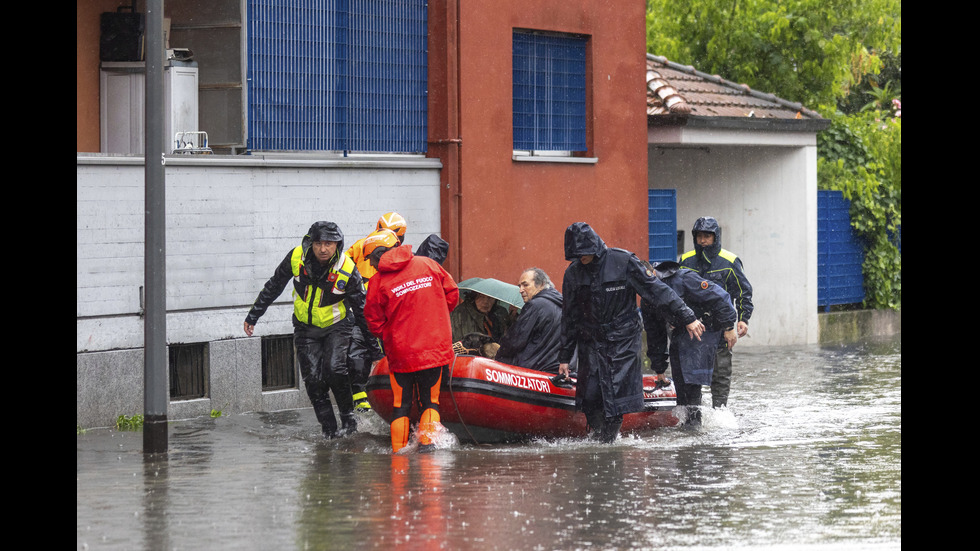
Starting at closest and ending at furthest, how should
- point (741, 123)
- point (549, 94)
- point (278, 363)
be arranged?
point (278, 363) < point (549, 94) < point (741, 123)

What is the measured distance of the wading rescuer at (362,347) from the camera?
1207 cm

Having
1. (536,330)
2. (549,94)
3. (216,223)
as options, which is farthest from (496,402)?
(549,94)

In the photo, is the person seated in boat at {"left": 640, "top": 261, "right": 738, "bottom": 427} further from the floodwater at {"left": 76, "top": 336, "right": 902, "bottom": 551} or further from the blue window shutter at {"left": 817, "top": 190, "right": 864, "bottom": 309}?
the blue window shutter at {"left": 817, "top": 190, "right": 864, "bottom": 309}

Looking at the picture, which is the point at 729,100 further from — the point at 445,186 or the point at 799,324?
the point at 445,186

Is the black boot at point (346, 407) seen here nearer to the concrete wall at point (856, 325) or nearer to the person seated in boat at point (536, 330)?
the person seated in boat at point (536, 330)

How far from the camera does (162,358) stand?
33.7 feet

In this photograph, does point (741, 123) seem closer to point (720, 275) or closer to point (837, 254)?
point (837, 254)

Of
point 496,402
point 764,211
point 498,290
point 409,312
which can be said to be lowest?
point 496,402

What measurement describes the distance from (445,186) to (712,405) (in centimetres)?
394

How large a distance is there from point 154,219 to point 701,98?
33.7ft

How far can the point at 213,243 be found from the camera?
13367mm

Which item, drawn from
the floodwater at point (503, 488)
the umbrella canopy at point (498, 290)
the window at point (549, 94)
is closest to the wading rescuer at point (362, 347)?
the floodwater at point (503, 488)

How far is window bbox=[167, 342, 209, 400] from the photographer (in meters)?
13.1
